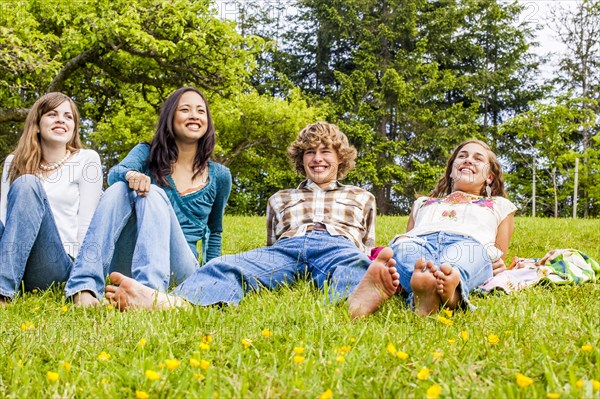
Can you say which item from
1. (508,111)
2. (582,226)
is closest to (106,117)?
(582,226)

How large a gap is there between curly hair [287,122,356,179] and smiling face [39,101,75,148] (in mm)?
1293

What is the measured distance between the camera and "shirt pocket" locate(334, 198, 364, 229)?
128 inches

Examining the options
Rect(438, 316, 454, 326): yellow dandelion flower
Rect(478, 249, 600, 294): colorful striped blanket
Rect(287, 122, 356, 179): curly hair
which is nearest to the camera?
Rect(438, 316, 454, 326): yellow dandelion flower

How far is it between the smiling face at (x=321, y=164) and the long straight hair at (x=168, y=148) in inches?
22.6

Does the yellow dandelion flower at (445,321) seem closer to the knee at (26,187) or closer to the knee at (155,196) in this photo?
the knee at (155,196)

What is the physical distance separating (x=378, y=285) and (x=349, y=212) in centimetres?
103

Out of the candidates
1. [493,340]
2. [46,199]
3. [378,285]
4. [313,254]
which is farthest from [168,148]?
[493,340]

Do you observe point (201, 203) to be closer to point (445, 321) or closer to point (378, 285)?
point (378, 285)

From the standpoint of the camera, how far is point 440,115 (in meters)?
20.4

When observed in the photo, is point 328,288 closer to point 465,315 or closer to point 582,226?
point 465,315

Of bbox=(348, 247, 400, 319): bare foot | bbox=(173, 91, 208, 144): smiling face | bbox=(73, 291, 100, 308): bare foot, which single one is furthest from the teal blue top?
bbox=(348, 247, 400, 319): bare foot

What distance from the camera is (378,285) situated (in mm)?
2277

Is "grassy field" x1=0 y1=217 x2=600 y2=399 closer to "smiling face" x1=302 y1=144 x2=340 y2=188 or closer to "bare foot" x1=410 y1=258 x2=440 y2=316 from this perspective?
"bare foot" x1=410 y1=258 x2=440 y2=316

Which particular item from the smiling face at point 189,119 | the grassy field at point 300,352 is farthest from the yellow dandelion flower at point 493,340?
the smiling face at point 189,119
